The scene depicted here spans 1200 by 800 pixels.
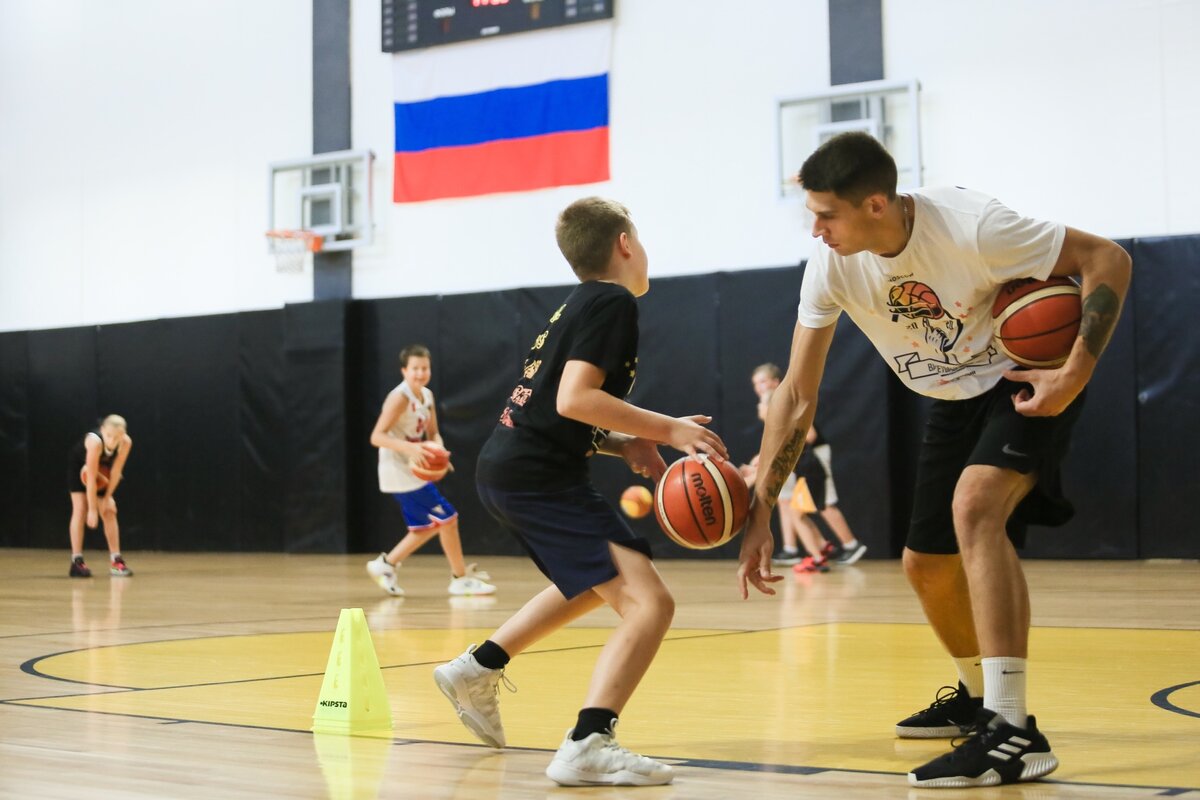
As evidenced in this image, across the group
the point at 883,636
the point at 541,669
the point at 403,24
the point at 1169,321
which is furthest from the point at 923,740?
the point at 403,24

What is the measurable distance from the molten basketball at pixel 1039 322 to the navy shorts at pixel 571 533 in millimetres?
1085

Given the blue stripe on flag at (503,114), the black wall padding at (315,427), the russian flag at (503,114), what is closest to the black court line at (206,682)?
the russian flag at (503,114)

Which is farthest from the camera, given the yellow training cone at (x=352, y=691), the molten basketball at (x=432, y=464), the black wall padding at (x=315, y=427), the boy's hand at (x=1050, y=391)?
the black wall padding at (x=315, y=427)

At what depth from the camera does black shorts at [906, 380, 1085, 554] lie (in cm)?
379

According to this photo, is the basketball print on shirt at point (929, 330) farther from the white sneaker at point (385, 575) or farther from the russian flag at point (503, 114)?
the russian flag at point (503, 114)

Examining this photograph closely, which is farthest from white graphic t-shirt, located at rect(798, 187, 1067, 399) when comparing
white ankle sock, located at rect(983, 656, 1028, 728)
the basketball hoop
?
the basketball hoop

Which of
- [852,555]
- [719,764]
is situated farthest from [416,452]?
[719,764]

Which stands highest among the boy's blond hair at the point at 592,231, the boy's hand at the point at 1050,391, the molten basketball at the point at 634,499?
the boy's blond hair at the point at 592,231

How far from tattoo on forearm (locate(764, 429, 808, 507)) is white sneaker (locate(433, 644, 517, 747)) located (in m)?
0.91

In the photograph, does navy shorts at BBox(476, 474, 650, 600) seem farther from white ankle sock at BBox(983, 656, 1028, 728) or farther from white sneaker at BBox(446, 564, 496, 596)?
white sneaker at BBox(446, 564, 496, 596)

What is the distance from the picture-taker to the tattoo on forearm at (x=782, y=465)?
13.1ft

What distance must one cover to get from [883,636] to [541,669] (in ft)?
6.31

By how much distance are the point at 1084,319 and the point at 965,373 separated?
0.41 meters

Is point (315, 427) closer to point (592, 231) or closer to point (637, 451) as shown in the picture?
point (637, 451)
